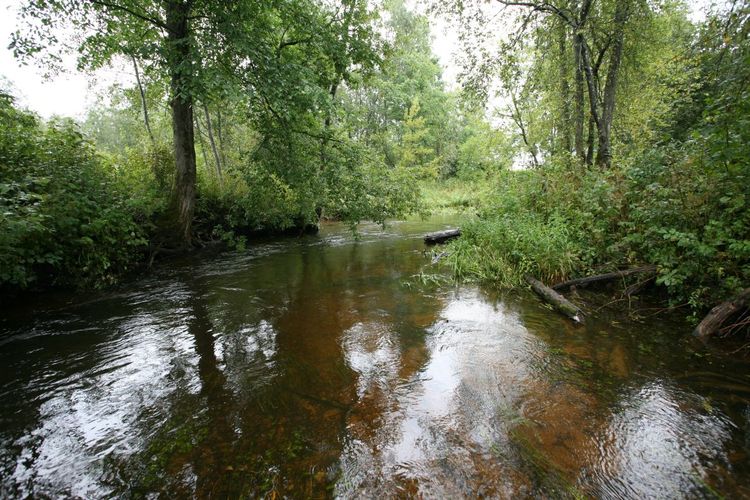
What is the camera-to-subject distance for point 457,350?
14.7 ft

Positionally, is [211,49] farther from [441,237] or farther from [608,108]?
[608,108]

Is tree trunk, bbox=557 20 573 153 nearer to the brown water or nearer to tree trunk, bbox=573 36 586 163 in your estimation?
tree trunk, bbox=573 36 586 163

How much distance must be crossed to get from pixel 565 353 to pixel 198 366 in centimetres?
461

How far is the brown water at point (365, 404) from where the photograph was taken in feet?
8.12

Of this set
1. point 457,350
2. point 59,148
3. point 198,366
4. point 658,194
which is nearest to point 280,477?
point 198,366

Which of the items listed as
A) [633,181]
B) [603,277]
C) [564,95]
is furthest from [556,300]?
[564,95]

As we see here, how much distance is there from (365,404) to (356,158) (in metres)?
7.54

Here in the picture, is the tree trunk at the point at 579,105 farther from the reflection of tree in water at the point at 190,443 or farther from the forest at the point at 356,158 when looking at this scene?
the reflection of tree in water at the point at 190,443

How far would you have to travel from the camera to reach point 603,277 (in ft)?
19.3

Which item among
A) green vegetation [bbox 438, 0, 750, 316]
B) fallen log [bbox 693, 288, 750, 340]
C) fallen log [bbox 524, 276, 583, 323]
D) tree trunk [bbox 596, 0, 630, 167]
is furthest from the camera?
tree trunk [bbox 596, 0, 630, 167]

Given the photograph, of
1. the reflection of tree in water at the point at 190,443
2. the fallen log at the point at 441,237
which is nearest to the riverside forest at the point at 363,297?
the reflection of tree in water at the point at 190,443

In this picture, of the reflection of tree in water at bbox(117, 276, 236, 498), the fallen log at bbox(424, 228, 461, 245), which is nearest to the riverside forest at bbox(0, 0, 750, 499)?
the reflection of tree in water at bbox(117, 276, 236, 498)

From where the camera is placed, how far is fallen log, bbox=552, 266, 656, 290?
544 centimetres

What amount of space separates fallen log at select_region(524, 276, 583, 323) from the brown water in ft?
0.73
